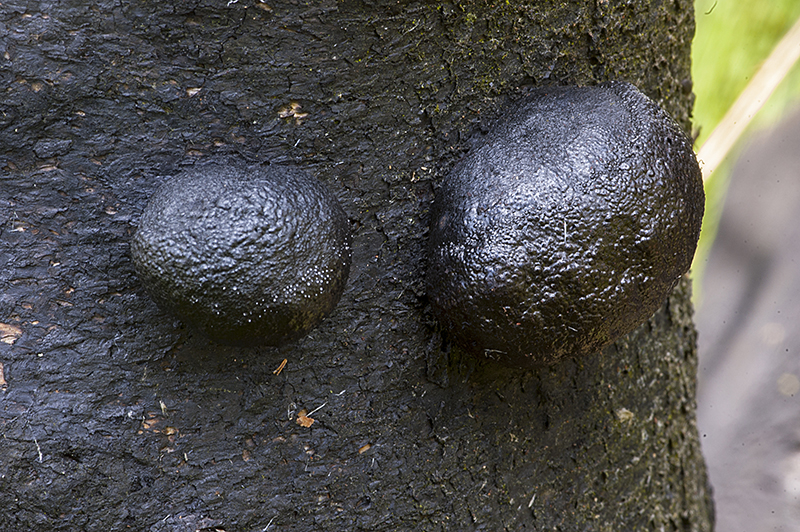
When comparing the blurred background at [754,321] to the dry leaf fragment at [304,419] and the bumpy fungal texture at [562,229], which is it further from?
the dry leaf fragment at [304,419]

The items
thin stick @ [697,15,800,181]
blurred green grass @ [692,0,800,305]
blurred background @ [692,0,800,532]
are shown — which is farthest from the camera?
blurred background @ [692,0,800,532]

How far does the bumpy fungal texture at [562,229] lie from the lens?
65 cm

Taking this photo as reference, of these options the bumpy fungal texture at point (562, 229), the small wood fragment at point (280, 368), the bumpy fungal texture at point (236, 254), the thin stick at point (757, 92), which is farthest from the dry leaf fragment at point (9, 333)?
the thin stick at point (757, 92)

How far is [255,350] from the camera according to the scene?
0.68 meters

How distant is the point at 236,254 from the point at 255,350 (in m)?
0.13

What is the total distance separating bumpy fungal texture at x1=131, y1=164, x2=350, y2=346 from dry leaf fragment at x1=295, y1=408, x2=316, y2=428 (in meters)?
0.11

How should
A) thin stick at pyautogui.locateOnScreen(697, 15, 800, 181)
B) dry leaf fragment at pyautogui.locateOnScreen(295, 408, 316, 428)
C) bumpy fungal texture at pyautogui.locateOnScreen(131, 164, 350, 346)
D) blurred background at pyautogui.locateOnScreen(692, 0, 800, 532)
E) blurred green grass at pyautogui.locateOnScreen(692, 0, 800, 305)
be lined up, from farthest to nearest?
blurred background at pyautogui.locateOnScreen(692, 0, 800, 532) < blurred green grass at pyautogui.locateOnScreen(692, 0, 800, 305) < thin stick at pyautogui.locateOnScreen(697, 15, 800, 181) < dry leaf fragment at pyautogui.locateOnScreen(295, 408, 316, 428) < bumpy fungal texture at pyautogui.locateOnScreen(131, 164, 350, 346)

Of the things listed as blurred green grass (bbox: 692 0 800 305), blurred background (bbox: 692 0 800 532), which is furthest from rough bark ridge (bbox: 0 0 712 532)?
blurred background (bbox: 692 0 800 532)

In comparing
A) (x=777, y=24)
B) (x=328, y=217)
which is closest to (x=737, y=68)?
(x=777, y=24)

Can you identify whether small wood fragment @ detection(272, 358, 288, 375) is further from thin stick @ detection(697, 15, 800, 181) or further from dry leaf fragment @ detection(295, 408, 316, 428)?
thin stick @ detection(697, 15, 800, 181)

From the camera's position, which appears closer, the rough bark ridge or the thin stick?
the rough bark ridge

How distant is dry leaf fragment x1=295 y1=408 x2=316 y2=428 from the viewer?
71 centimetres

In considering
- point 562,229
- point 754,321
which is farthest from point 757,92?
point 562,229

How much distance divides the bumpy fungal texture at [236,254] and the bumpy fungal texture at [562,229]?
0.15 metres
